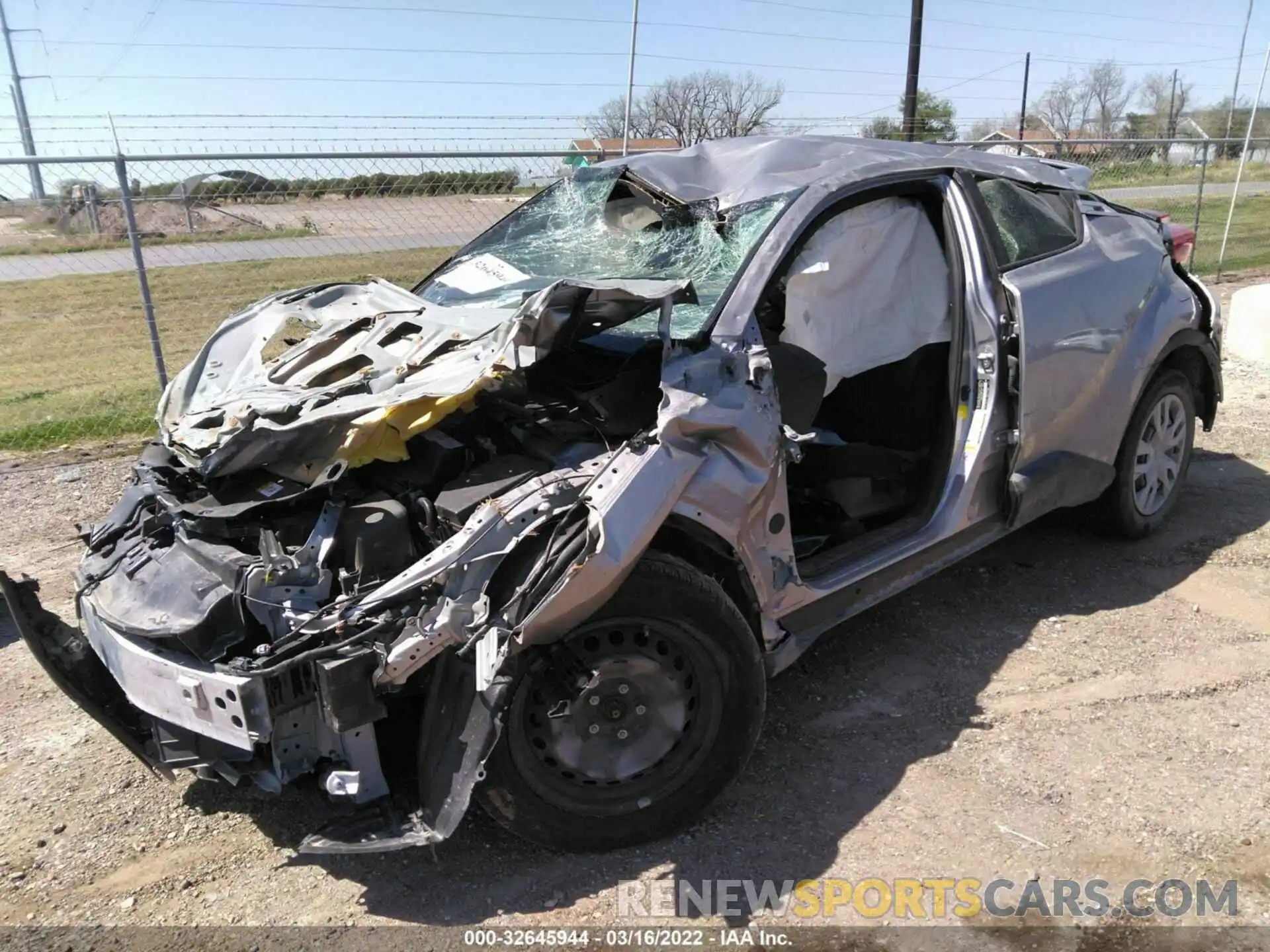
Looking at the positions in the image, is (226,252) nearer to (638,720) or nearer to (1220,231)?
(638,720)

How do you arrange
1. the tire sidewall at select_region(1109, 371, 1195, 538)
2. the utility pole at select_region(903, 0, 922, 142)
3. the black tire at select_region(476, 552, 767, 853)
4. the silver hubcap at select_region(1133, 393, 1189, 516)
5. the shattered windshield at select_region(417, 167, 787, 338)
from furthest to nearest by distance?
the utility pole at select_region(903, 0, 922, 142)
the silver hubcap at select_region(1133, 393, 1189, 516)
the tire sidewall at select_region(1109, 371, 1195, 538)
the shattered windshield at select_region(417, 167, 787, 338)
the black tire at select_region(476, 552, 767, 853)

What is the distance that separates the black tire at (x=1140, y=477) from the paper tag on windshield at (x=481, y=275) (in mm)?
2910

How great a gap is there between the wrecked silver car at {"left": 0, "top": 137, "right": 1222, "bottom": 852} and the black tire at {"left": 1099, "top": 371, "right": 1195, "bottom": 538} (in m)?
0.58

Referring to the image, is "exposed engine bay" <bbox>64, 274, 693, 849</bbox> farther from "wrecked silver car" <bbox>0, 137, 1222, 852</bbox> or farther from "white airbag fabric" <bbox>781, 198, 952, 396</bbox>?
"white airbag fabric" <bbox>781, 198, 952, 396</bbox>

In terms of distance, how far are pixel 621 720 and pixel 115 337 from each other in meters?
11.2

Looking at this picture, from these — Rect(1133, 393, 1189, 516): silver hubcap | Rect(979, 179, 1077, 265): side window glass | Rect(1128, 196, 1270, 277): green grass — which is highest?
Rect(979, 179, 1077, 265): side window glass

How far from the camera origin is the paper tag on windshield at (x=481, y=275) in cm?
392

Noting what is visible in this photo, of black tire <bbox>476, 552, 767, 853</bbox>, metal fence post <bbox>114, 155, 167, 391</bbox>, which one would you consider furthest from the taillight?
metal fence post <bbox>114, 155, 167, 391</bbox>

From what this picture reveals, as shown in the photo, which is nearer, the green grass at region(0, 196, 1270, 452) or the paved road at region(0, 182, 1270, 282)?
the green grass at region(0, 196, 1270, 452)

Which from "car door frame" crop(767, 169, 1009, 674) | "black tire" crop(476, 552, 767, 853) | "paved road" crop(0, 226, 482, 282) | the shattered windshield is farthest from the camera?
"paved road" crop(0, 226, 482, 282)

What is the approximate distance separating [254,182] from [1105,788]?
675 cm

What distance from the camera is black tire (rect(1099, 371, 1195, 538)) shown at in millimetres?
4586

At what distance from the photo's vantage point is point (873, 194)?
3656mm

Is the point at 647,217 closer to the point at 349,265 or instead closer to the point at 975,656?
the point at 975,656
